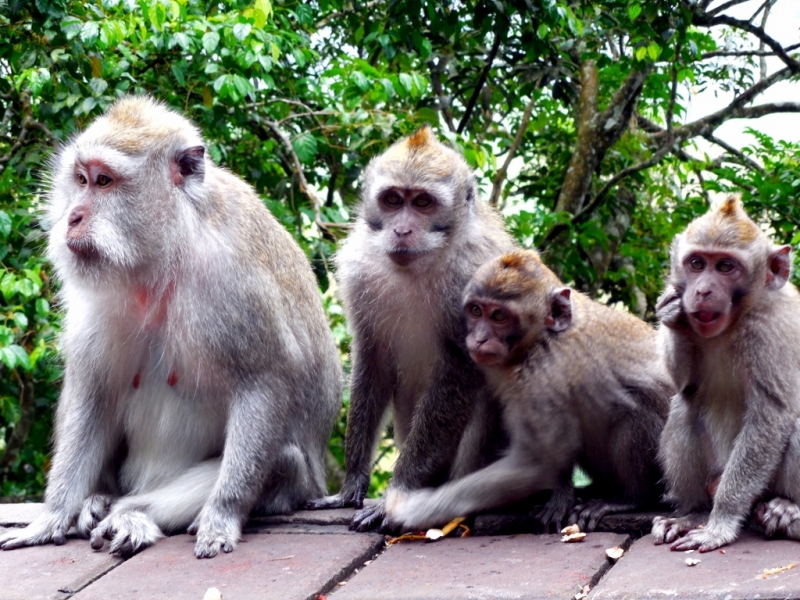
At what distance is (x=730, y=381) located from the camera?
4180mm

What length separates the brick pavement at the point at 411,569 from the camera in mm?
3676

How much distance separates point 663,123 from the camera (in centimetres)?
973

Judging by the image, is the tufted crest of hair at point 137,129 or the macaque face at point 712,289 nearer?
the macaque face at point 712,289

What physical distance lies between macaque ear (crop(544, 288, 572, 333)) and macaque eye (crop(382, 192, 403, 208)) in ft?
2.70

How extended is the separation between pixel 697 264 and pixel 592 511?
118 cm

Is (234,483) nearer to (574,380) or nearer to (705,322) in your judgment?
(574,380)

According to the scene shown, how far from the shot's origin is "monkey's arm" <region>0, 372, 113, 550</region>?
478 centimetres

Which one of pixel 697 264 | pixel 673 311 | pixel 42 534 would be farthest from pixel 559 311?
pixel 42 534

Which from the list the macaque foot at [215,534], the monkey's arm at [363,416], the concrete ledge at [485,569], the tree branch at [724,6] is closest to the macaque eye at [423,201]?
the monkey's arm at [363,416]

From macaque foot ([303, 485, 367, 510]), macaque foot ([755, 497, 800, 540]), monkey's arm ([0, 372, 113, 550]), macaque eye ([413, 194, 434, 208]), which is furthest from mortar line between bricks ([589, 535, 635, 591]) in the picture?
monkey's arm ([0, 372, 113, 550])

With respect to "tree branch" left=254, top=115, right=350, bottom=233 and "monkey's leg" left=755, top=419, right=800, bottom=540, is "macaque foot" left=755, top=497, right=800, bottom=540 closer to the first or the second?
"monkey's leg" left=755, top=419, right=800, bottom=540

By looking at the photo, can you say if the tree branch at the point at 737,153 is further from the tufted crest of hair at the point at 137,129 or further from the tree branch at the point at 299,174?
the tufted crest of hair at the point at 137,129

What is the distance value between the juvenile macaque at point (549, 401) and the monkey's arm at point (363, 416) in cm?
51

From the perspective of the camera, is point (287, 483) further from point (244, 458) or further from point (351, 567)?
point (351, 567)
